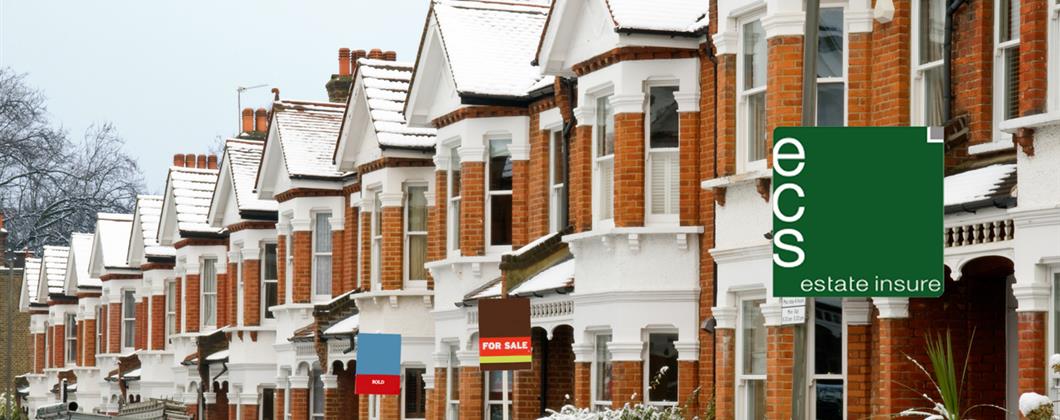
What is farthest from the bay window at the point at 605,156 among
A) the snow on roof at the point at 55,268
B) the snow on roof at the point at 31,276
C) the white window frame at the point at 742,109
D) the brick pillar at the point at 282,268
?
the snow on roof at the point at 31,276

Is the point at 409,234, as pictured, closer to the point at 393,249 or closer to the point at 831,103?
the point at 393,249

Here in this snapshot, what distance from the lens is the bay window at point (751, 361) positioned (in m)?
20.8

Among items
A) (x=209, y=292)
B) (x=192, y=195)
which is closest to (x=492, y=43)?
(x=209, y=292)

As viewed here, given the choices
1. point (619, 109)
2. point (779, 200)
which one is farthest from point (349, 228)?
point (779, 200)

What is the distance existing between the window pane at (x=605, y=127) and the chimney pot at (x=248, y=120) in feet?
93.9

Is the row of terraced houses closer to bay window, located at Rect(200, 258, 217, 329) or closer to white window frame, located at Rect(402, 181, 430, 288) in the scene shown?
white window frame, located at Rect(402, 181, 430, 288)

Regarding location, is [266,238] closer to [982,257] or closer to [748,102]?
[748,102]

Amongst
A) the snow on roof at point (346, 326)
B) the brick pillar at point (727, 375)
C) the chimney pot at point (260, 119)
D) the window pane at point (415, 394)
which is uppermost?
the chimney pot at point (260, 119)

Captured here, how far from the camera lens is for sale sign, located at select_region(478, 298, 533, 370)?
22.1 m

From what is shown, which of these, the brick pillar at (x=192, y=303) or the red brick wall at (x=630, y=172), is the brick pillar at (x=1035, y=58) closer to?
the red brick wall at (x=630, y=172)

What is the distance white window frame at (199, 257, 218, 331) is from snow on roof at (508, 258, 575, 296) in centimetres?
2243

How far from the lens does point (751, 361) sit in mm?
21016

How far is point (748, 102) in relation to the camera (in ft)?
68.2

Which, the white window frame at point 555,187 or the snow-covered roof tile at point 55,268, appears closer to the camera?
the white window frame at point 555,187
